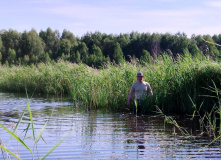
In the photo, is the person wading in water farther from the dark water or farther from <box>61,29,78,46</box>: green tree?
<box>61,29,78,46</box>: green tree

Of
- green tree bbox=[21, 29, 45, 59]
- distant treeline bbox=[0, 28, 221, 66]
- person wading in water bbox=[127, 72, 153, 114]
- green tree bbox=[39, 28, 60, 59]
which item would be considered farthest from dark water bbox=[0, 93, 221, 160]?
green tree bbox=[39, 28, 60, 59]

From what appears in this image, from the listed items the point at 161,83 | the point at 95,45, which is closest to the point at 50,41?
the point at 95,45

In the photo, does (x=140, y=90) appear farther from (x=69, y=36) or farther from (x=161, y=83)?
(x=69, y=36)

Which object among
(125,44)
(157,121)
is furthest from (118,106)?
(125,44)

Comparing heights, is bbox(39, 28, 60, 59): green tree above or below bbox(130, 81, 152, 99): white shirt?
above

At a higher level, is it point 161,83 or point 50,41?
point 50,41

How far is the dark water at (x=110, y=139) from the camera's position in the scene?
6.80 m

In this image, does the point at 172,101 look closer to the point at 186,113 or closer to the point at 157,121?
the point at 186,113

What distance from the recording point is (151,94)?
1223 cm

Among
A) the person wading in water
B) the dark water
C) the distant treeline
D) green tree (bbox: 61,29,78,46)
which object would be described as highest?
green tree (bbox: 61,29,78,46)

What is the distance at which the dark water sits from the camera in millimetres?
6797

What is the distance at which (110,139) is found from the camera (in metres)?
8.38

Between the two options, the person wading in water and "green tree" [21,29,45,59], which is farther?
"green tree" [21,29,45,59]

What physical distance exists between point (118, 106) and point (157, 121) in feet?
8.67
